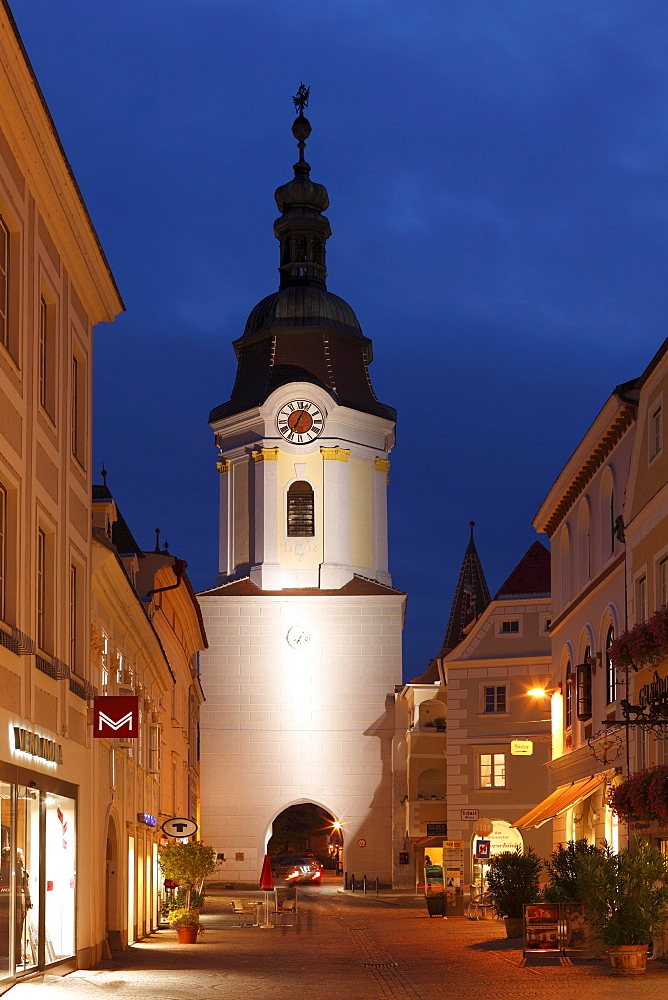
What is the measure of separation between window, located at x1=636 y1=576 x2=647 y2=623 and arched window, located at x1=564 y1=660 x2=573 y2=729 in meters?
8.94

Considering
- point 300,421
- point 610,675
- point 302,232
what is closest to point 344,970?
point 610,675

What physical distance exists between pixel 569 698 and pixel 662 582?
1167 centimetres

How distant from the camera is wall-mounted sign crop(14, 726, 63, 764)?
18844 mm

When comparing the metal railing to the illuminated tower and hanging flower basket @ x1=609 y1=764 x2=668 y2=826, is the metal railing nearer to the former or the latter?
the illuminated tower

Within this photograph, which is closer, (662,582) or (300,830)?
(662,582)

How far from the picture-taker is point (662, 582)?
27859mm

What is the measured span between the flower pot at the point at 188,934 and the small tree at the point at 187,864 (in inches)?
87.9

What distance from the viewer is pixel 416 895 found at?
63656 millimetres

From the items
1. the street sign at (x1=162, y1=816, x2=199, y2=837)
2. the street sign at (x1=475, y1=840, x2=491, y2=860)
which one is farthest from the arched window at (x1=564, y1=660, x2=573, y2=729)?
the street sign at (x1=162, y1=816, x2=199, y2=837)

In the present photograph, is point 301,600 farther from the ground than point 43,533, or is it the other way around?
point 301,600

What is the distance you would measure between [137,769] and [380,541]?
42.9 m

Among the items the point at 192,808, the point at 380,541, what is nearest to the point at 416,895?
the point at 192,808

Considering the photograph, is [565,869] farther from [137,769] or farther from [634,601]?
[137,769]

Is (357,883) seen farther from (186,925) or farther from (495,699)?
(186,925)
